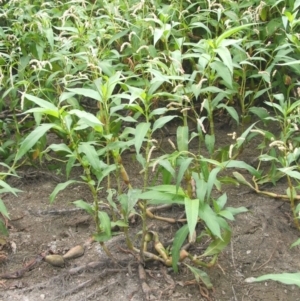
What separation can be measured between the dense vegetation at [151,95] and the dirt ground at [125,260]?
0.09 meters

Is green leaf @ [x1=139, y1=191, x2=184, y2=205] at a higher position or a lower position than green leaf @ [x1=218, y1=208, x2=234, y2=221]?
higher

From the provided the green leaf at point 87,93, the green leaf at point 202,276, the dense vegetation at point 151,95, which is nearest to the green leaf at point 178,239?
the dense vegetation at point 151,95

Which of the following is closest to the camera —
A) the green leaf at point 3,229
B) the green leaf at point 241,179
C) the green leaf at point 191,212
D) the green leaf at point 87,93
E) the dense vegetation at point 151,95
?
the green leaf at point 191,212

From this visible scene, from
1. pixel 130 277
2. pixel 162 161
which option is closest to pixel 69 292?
pixel 130 277

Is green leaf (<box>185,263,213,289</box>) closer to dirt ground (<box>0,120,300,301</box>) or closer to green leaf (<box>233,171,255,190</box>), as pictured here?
dirt ground (<box>0,120,300,301</box>)

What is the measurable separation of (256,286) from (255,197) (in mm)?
637

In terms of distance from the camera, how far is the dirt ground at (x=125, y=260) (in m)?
2.36

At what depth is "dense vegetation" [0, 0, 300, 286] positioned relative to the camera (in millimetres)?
2225

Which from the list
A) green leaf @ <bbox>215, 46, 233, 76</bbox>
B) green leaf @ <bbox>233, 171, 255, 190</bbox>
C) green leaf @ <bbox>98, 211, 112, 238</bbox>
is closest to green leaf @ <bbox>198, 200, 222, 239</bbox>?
green leaf @ <bbox>98, 211, 112, 238</bbox>

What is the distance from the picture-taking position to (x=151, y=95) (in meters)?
2.23

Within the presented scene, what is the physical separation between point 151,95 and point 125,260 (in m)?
0.79

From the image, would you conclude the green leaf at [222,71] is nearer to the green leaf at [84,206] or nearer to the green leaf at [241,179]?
the green leaf at [241,179]

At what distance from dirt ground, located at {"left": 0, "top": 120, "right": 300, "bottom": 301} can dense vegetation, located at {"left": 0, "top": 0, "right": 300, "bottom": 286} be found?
87 mm

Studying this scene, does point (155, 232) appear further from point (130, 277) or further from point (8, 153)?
point (8, 153)
